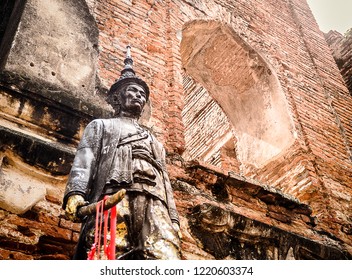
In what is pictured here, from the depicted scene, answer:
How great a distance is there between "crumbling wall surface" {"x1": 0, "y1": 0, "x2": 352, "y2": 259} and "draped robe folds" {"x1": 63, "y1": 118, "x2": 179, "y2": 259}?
0.58m

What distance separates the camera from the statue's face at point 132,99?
2.85 metres

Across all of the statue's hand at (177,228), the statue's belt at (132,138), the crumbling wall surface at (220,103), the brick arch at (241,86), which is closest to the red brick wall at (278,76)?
the crumbling wall surface at (220,103)

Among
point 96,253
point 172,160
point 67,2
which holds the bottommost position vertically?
point 96,253

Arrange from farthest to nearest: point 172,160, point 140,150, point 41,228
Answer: point 172,160, point 41,228, point 140,150

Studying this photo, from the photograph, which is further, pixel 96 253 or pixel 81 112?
pixel 81 112

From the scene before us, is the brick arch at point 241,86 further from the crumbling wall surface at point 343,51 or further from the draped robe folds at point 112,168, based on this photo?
the draped robe folds at point 112,168

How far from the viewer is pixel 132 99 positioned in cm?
286

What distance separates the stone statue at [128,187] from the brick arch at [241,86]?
3.37 metres

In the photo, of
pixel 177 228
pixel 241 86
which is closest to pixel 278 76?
pixel 241 86

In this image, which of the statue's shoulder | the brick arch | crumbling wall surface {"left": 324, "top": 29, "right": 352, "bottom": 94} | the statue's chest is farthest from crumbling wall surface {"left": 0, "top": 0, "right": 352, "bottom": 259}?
crumbling wall surface {"left": 324, "top": 29, "right": 352, "bottom": 94}

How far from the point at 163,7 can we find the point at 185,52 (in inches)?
35.1

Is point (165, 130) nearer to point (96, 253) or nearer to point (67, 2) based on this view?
point (67, 2)

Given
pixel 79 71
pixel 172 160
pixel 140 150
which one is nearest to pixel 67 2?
pixel 79 71

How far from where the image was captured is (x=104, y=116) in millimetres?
3533
